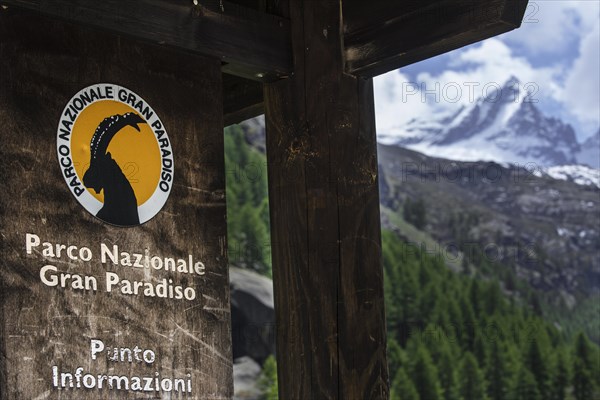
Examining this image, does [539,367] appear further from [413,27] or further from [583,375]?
[413,27]

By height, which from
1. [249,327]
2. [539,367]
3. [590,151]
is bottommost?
[539,367]

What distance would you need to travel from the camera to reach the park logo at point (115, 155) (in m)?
3.54

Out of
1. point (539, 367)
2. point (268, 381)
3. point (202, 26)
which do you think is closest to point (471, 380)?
point (539, 367)

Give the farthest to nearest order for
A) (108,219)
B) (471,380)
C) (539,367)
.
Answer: (539,367) < (471,380) < (108,219)

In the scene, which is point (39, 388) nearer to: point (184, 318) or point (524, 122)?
point (184, 318)

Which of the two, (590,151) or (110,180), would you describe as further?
(590,151)

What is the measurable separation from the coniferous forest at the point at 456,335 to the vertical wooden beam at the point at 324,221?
57.6 meters

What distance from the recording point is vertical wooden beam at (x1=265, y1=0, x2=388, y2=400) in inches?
156

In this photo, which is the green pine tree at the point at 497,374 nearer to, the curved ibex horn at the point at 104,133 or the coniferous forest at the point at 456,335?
the coniferous forest at the point at 456,335

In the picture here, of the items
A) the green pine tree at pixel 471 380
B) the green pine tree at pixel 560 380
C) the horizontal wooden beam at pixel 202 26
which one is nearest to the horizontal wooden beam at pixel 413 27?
the horizontal wooden beam at pixel 202 26

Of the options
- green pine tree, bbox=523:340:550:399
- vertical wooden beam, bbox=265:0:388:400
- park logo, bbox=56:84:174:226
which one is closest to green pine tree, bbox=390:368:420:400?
green pine tree, bbox=523:340:550:399

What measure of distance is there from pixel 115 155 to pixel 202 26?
610mm

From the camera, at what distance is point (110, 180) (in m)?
3.59

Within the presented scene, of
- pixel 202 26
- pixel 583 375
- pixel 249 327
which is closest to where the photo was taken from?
pixel 202 26
